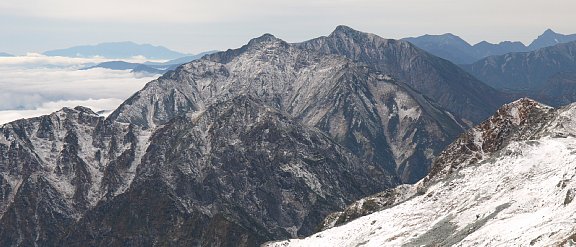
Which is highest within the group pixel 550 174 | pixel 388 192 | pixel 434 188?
pixel 550 174

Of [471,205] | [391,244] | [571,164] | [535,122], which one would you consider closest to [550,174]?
[571,164]

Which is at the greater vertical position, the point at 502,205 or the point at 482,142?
the point at 482,142

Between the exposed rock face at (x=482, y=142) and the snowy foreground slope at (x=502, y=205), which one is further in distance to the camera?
the exposed rock face at (x=482, y=142)

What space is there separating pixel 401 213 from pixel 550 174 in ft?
100

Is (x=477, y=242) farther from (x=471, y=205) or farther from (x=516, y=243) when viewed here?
(x=471, y=205)

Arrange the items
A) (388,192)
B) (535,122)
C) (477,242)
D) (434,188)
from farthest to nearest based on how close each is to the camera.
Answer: (388,192) → (535,122) → (434,188) → (477,242)

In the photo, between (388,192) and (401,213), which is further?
(388,192)

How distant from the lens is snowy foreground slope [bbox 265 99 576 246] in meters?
77.4

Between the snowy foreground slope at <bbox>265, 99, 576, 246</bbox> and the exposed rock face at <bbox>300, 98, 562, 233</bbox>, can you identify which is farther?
the exposed rock face at <bbox>300, 98, 562, 233</bbox>

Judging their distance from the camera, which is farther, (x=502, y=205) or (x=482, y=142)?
(x=482, y=142)

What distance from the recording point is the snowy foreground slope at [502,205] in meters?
77.4

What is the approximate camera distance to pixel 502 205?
94.0 meters

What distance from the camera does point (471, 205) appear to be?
10212 centimetres

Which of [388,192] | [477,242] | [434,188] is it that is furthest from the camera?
[388,192]
